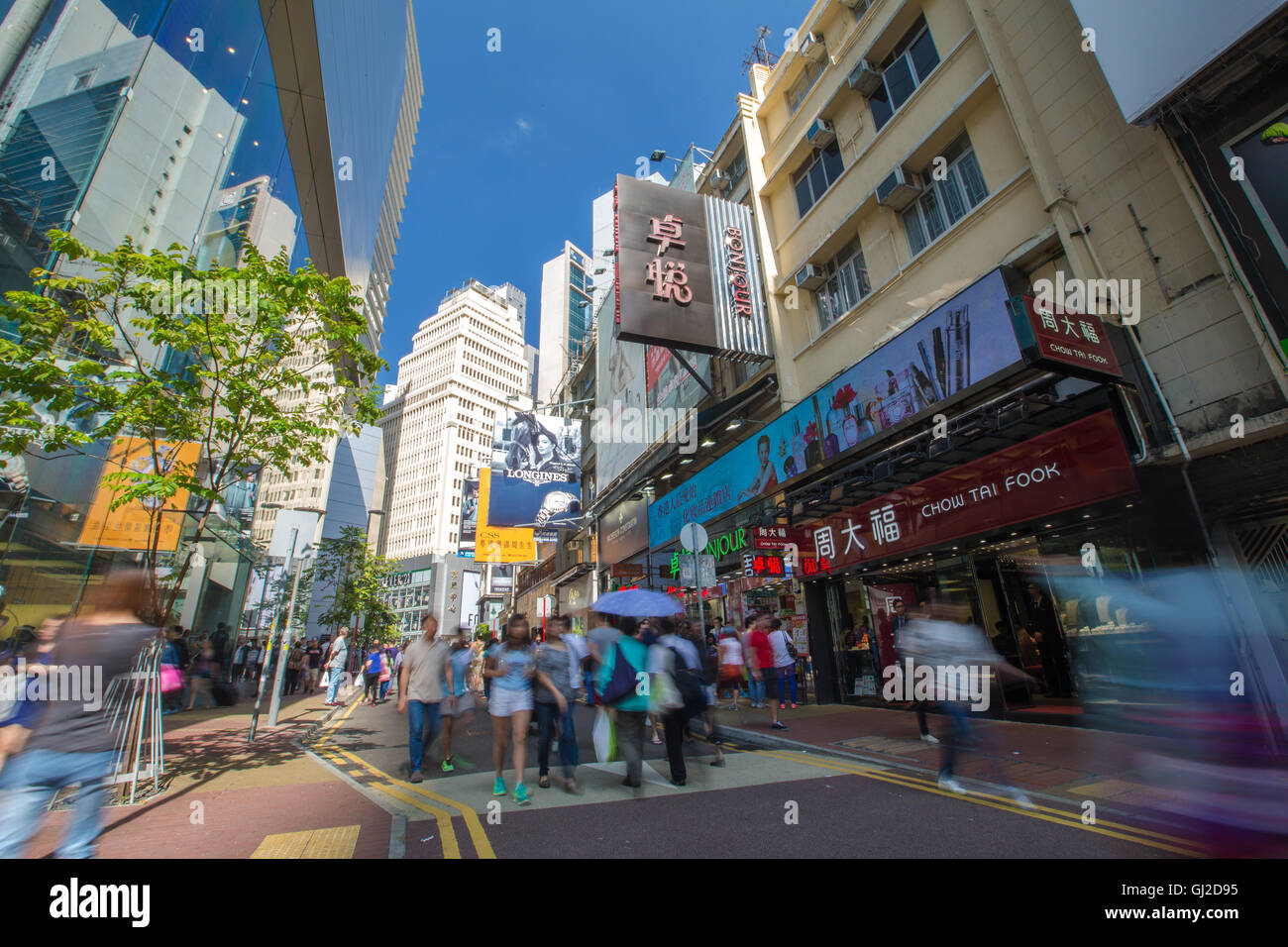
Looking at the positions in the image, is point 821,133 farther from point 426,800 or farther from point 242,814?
point 242,814

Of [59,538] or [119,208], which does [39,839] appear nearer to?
[59,538]

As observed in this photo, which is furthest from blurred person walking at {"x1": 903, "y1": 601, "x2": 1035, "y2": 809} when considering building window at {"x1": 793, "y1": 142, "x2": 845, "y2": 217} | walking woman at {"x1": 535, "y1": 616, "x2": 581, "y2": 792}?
building window at {"x1": 793, "y1": 142, "x2": 845, "y2": 217}

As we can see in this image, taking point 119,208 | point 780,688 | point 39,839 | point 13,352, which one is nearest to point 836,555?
point 780,688

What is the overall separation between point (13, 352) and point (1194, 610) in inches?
420

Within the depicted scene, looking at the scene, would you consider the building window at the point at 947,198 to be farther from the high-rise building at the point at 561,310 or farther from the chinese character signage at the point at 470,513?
the high-rise building at the point at 561,310

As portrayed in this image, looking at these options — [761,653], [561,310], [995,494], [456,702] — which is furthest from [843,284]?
[561,310]

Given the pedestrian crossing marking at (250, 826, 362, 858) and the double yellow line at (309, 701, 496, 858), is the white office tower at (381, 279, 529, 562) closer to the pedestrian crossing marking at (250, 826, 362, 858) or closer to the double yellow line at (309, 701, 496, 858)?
the double yellow line at (309, 701, 496, 858)

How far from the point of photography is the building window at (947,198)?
36.2 feet

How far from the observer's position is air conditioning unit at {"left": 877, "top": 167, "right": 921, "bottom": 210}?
1192cm

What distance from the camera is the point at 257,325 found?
712cm

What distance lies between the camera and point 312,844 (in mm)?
4352

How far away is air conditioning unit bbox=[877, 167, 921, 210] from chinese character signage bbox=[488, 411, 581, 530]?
63.9 ft

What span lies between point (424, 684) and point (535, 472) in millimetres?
20849

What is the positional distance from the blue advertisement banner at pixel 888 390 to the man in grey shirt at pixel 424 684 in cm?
844
